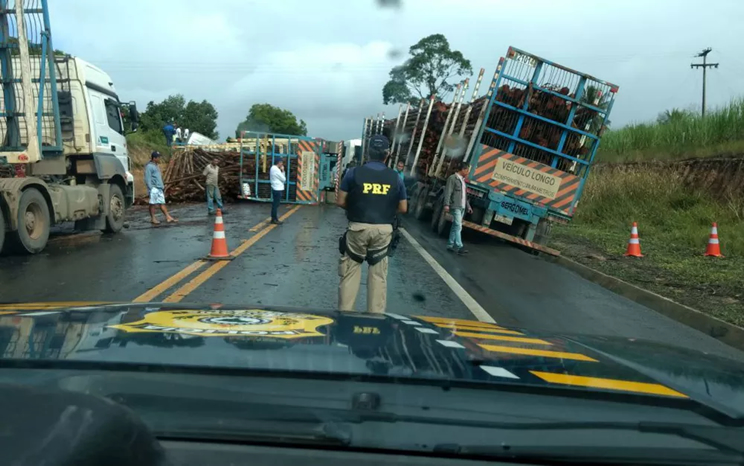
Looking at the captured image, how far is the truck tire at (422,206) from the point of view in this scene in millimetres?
18125

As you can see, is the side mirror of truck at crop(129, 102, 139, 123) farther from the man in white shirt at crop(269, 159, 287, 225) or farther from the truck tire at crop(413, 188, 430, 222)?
the truck tire at crop(413, 188, 430, 222)

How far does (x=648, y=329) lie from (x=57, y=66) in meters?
10.7

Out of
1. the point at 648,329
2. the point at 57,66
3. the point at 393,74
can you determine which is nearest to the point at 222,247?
the point at 57,66

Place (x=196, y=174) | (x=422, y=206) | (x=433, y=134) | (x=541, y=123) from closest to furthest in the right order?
1. (x=541, y=123)
2. (x=433, y=134)
3. (x=422, y=206)
4. (x=196, y=174)

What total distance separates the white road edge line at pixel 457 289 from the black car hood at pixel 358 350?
12.9 ft

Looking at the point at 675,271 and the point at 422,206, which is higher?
the point at 675,271

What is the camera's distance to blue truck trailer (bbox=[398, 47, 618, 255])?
1249cm

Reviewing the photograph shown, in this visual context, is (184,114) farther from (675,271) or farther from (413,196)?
(675,271)

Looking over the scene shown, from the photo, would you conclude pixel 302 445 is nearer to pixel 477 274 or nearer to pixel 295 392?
pixel 295 392

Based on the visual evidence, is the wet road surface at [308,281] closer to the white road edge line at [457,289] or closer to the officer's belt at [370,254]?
the white road edge line at [457,289]

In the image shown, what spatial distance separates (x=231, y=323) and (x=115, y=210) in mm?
12054

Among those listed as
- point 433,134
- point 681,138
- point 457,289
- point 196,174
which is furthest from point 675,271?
point 196,174

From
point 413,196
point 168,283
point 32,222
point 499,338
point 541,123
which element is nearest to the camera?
point 499,338

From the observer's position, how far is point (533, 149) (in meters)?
13.0
